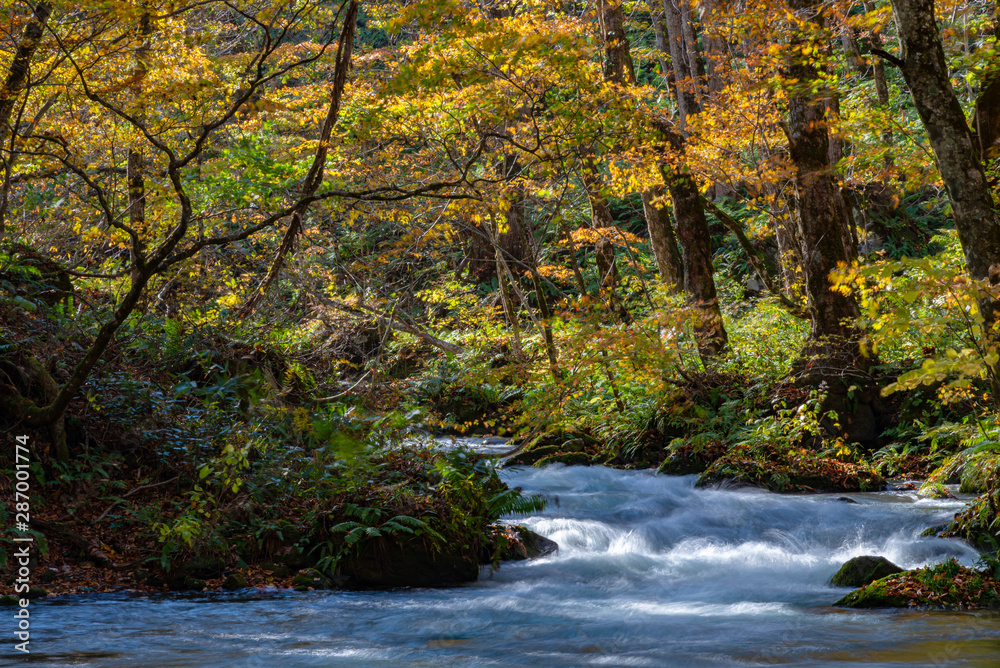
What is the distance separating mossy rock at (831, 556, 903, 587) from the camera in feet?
20.9

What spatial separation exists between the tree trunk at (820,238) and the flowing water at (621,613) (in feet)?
8.55

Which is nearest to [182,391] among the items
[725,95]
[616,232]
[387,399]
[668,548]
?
[387,399]

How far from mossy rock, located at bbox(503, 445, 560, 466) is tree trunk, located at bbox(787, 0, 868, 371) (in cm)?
437

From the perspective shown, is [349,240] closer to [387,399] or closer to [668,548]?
[387,399]

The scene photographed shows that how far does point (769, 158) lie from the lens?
11.2m

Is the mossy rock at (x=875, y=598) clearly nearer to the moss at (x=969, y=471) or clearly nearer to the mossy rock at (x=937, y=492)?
the moss at (x=969, y=471)

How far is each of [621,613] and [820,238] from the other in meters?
7.31

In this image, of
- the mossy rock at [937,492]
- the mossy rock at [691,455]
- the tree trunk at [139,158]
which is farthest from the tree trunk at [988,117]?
the tree trunk at [139,158]

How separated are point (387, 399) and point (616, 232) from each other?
18.0 feet

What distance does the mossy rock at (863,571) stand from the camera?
20.9 ft

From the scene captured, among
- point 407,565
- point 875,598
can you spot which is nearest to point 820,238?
point 875,598

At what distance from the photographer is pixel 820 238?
11.2m

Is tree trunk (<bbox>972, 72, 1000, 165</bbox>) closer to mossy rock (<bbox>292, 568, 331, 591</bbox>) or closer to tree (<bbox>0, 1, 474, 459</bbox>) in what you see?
tree (<bbox>0, 1, 474, 459</bbox>)

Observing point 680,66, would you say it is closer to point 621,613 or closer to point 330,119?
point 330,119
